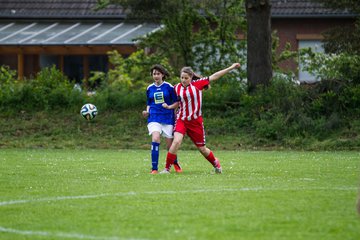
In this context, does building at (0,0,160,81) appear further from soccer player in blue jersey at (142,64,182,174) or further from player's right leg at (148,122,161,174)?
player's right leg at (148,122,161,174)

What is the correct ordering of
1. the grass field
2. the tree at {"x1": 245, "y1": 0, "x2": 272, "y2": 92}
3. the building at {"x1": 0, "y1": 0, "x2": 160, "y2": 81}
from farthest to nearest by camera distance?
1. the building at {"x1": 0, "y1": 0, "x2": 160, "y2": 81}
2. the tree at {"x1": 245, "y1": 0, "x2": 272, "y2": 92}
3. the grass field

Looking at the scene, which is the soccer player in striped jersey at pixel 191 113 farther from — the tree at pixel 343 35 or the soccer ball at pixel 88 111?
the tree at pixel 343 35

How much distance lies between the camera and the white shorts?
55.0ft

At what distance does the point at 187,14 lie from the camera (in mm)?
32500

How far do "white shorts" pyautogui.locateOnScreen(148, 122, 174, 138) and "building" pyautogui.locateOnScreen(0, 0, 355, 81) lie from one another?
800 inches

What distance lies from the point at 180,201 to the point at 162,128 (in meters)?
5.28

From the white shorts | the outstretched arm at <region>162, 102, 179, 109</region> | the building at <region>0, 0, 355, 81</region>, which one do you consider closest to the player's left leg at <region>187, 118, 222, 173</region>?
the outstretched arm at <region>162, 102, 179, 109</region>

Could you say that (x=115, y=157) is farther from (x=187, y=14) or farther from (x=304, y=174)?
(x=187, y=14)

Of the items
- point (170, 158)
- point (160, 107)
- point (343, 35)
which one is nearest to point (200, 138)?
point (170, 158)

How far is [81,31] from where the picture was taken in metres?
40.6

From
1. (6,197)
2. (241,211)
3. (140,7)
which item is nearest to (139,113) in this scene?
(140,7)

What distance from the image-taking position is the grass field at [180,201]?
372 inches

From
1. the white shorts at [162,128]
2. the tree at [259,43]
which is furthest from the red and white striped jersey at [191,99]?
the tree at [259,43]

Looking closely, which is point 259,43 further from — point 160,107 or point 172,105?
point 172,105
